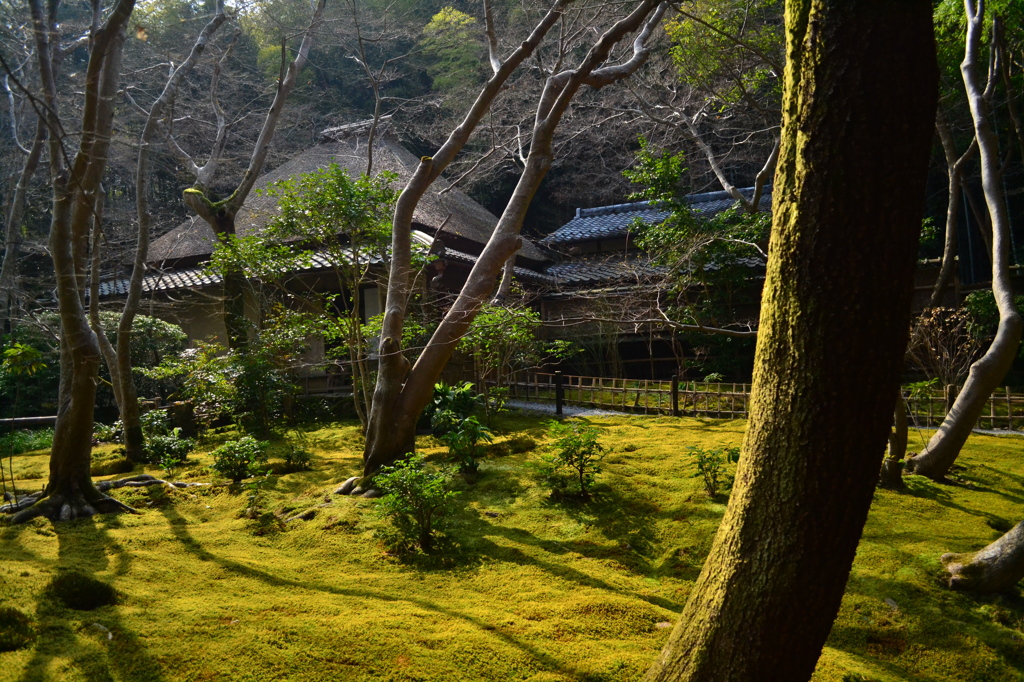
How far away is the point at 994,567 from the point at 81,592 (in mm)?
5900

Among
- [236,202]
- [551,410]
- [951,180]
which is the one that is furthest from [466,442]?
[951,180]

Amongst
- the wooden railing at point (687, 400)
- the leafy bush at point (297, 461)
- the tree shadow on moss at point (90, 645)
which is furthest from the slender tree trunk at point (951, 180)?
the tree shadow on moss at point (90, 645)

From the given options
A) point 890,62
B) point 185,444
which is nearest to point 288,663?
point 890,62

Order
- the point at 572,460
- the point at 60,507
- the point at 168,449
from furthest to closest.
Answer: the point at 168,449, the point at 572,460, the point at 60,507

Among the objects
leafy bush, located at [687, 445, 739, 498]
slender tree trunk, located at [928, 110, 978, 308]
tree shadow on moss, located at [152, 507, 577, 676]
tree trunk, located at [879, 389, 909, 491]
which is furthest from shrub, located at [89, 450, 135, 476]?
slender tree trunk, located at [928, 110, 978, 308]

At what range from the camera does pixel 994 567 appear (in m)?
4.76

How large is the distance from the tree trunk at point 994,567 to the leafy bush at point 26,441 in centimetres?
1324

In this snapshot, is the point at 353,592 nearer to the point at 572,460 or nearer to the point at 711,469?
the point at 572,460

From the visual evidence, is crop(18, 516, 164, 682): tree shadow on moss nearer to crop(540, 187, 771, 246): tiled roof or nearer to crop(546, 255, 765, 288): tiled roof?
crop(546, 255, 765, 288): tiled roof

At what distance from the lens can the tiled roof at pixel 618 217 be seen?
18641 mm

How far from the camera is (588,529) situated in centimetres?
593

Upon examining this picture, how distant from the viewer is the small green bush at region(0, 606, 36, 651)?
331 centimetres

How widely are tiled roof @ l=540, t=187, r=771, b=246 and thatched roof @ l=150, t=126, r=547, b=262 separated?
992mm

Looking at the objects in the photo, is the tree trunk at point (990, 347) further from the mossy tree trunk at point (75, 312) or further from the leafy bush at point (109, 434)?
the leafy bush at point (109, 434)
